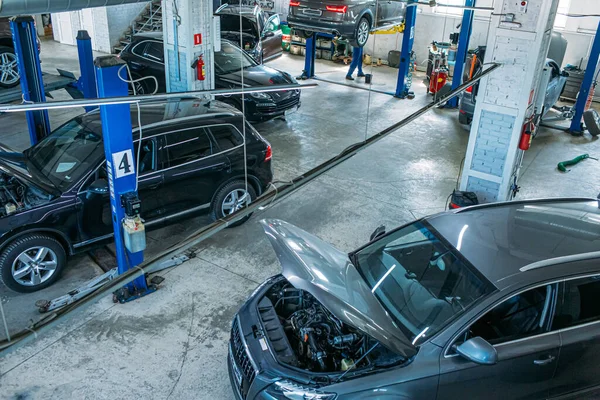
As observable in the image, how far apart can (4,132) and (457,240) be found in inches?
341

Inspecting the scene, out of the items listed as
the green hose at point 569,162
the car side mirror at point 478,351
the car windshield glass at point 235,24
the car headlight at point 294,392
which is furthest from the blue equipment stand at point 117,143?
the car windshield glass at point 235,24

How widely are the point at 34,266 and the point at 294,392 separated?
3366 mm

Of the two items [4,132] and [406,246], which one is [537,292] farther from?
[4,132]

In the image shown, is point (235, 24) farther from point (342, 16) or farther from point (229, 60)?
point (229, 60)

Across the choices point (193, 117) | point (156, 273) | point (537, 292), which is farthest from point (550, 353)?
point (193, 117)

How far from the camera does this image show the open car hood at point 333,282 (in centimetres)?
331

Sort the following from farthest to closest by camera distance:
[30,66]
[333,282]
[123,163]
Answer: [30,66] → [123,163] → [333,282]

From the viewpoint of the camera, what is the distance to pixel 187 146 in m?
6.15

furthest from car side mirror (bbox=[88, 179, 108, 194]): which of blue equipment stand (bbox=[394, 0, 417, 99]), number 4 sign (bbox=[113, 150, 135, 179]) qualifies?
blue equipment stand (bbox=[394, 0, 417, 99])

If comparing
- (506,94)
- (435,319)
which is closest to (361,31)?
(506,94)

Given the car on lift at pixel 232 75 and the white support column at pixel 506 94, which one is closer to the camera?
the white support column at pixel 506 94

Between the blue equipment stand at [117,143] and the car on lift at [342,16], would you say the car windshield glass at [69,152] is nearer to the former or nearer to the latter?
the blue equipment stand at [117,143]

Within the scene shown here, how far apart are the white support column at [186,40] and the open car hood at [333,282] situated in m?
5.18

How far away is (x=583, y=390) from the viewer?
3.89 metres
